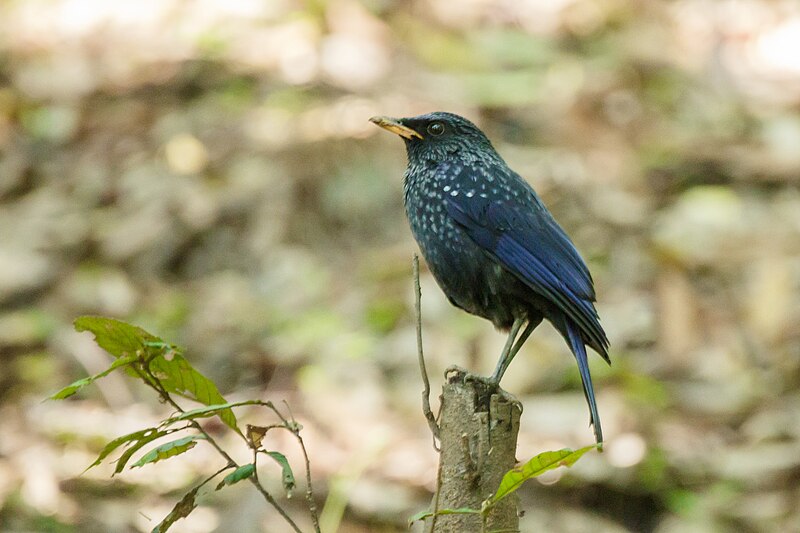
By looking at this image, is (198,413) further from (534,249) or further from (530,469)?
(534,249)

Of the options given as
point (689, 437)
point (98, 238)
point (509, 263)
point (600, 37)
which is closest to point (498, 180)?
point (509, 263)

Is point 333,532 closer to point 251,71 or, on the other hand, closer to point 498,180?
point 498,180

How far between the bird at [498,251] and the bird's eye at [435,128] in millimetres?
112

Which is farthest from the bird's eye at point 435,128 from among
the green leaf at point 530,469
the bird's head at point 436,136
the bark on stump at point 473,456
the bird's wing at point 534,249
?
the green leaf at point 530,469

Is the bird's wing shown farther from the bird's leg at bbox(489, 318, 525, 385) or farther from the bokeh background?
the bokeh background

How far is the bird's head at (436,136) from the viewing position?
13.4 ft

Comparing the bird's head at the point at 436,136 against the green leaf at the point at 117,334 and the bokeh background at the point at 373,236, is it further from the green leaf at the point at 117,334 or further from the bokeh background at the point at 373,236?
the green leaf at the point at 117,334

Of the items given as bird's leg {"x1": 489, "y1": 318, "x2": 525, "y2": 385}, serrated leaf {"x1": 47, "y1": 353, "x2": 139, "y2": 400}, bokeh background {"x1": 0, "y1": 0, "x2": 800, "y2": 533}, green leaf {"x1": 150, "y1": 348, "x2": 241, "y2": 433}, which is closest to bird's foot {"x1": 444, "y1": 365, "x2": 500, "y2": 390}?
bird's leg {"x1": 489, "y1": 318, "x2": 525, "y2": 385}

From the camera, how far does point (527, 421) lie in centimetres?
554

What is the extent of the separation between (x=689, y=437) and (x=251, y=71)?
5.21m

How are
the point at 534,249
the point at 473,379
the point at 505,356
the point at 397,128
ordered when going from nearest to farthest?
the point at 473,379
the point at 505,356
the point at 534,249
the point at 397,128

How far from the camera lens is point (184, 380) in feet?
8.23

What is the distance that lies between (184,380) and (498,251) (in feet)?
4.87

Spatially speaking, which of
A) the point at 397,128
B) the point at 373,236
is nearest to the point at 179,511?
the point at 397,128
